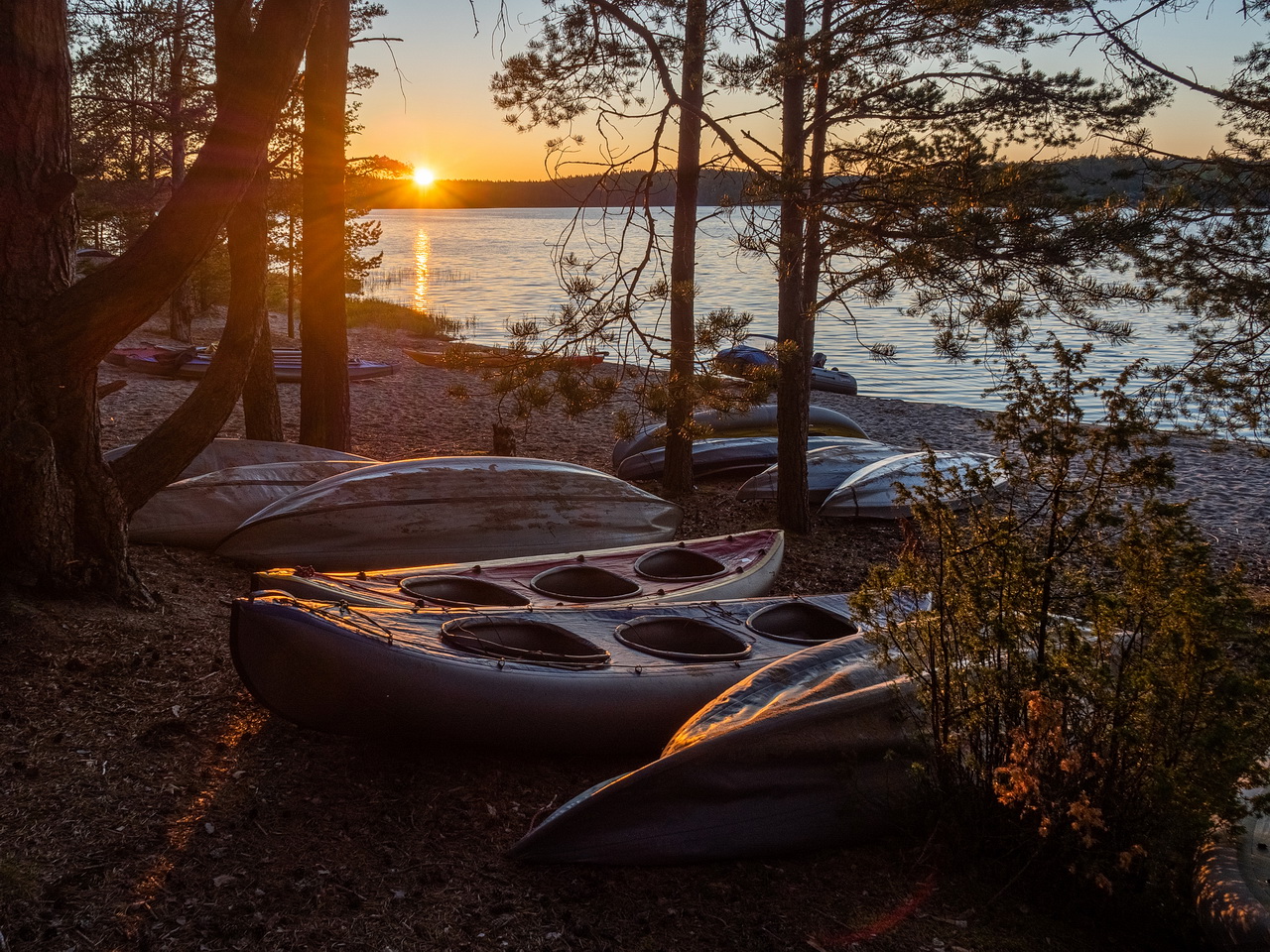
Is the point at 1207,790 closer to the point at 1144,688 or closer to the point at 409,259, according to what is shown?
the point at 1144,688

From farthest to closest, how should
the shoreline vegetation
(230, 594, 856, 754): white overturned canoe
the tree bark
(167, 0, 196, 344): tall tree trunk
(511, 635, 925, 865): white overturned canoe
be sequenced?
(167, 0, 196, 344): tall tree trunk
the tree bark
(230, 594, 856, 754): white overturned canoe
(511, 635, 925, 865): white overturned canoe
the shoreline vegetation

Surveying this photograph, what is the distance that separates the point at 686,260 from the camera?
8.23 meters

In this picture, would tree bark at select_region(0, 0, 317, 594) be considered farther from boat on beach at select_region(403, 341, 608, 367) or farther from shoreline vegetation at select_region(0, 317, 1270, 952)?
boat on beach at select_region(403, 341, 608, 367)

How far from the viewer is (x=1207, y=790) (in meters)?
2.55

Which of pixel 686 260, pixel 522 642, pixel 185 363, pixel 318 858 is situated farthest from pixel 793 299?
pixel 185 363

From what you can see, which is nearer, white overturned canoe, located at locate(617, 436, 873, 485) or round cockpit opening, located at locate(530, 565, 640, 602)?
round cockpit opening, located at locate(530, 565, 640, 602)

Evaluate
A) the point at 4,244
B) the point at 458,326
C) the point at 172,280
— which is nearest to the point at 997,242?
the point at 172,280

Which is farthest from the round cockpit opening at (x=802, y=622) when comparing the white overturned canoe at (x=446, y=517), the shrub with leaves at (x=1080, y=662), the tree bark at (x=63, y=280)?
the tree bark at (x=63, y=280)

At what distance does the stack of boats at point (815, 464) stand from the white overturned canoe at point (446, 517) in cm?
122

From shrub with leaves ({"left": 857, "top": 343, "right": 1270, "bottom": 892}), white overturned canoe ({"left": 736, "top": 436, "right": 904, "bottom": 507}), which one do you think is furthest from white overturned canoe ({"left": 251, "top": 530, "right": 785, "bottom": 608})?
white overturned canoe ({"left": 736, "top": 436, "right": 904, "bottom": 507})

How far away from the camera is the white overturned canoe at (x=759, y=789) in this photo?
10.0 feet

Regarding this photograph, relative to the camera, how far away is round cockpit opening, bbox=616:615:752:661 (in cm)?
444

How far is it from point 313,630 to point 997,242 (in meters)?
4.17

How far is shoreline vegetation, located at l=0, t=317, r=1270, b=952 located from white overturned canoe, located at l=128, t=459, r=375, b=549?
1.92 m
